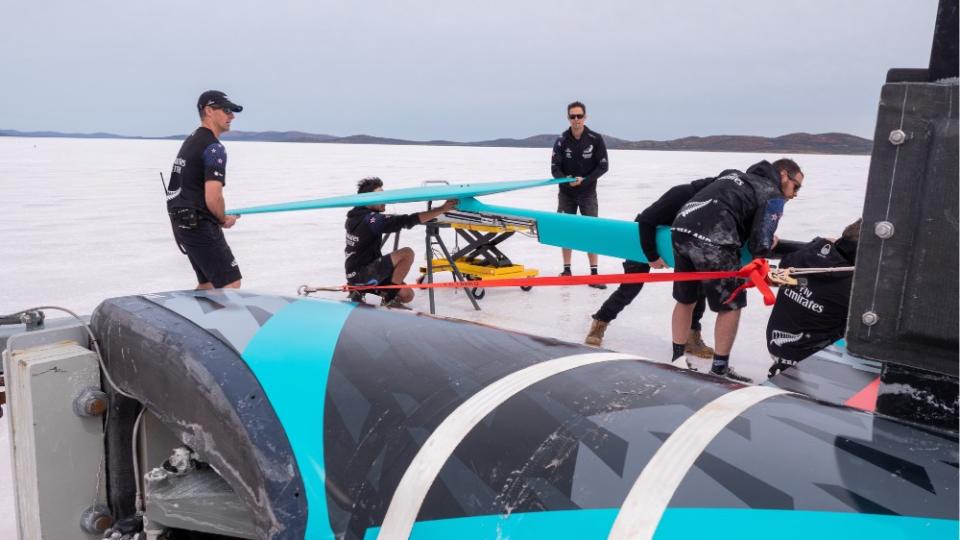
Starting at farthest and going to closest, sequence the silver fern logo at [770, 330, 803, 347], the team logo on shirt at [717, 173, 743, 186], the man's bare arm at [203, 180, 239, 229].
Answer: the man's bare arm at [203, 180, 239, 229] < the silver fern logo at [770, 330, 803, 347] < the team logo on shirt at [717, 173, 743, 186]

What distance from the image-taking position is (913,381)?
1.25 meters

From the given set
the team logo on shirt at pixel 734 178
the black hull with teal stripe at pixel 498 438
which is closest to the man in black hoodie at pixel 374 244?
the team logo on shirt at pixel 734 178

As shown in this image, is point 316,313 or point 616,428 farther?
point 316,313

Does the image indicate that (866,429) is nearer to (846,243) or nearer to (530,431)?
(530,431)

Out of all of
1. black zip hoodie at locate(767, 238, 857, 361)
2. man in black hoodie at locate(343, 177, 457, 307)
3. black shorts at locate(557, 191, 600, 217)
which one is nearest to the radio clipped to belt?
man in black hoodie at locate(343, 177, 457, 307)

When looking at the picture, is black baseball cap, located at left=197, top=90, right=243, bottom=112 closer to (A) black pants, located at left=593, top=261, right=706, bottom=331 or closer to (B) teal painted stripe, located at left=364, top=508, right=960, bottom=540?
(A) black pants, located at left=593, top=261, right=706, bottom=331

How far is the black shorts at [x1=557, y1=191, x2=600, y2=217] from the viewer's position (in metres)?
7.61

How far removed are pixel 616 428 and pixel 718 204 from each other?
281cm

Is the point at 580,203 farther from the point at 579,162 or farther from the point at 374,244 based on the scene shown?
the point at 374,244

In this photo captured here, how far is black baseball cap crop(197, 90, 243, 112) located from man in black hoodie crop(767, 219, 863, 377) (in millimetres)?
3598

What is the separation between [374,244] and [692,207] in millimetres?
2685

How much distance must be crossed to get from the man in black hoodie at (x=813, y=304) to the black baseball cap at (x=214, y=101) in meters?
3.60

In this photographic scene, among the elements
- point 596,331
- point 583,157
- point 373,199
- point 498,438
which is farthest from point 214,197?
point 583,157

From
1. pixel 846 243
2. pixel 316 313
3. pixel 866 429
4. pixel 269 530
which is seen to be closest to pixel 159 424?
pixel 316 313
